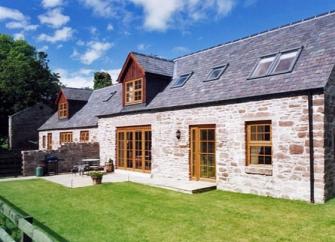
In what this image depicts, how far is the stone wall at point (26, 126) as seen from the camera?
104 ft

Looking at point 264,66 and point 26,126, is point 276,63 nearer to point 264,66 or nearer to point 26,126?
point 264,66

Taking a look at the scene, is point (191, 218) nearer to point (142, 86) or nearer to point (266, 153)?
point (266, 153)

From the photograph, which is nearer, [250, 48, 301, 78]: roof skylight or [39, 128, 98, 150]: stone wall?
[250, 48, 301, 78]: roof skylight

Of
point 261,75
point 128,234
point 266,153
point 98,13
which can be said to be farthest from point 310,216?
point 98,13

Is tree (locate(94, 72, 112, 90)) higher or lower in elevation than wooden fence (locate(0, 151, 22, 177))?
higher

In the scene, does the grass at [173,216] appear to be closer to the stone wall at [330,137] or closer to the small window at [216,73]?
the stone wall at [330,137]

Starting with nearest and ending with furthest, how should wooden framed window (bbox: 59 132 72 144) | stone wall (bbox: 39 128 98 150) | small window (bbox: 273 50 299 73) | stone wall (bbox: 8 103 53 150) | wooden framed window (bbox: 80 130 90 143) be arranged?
small window (bbox: 273 50 299 73)
stone wall (bbox: 39 128 98 150)
wooden framed window (bbox: 80 130 90 143)
wooden framed window (bbox: 59 132 72 144)
stone wall (bbox: 8 103 53 150)

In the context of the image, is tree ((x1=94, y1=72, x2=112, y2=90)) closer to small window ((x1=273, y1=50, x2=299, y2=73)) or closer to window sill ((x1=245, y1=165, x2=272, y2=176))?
small window ((x1=273, y1=50, x2=299, y2=73))

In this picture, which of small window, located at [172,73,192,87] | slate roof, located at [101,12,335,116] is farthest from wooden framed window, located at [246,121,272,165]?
small window, located at [172,73,192,87]

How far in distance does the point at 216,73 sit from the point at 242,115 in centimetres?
373

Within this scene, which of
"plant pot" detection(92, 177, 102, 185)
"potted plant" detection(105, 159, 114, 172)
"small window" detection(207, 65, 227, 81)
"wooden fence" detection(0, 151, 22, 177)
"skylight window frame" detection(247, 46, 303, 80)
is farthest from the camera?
"wooden fence" detection(0, 151, 22, 177)

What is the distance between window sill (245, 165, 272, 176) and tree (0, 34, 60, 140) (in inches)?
1507

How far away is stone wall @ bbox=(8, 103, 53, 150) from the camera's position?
31.8 meters

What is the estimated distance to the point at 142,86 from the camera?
55.3 ft
